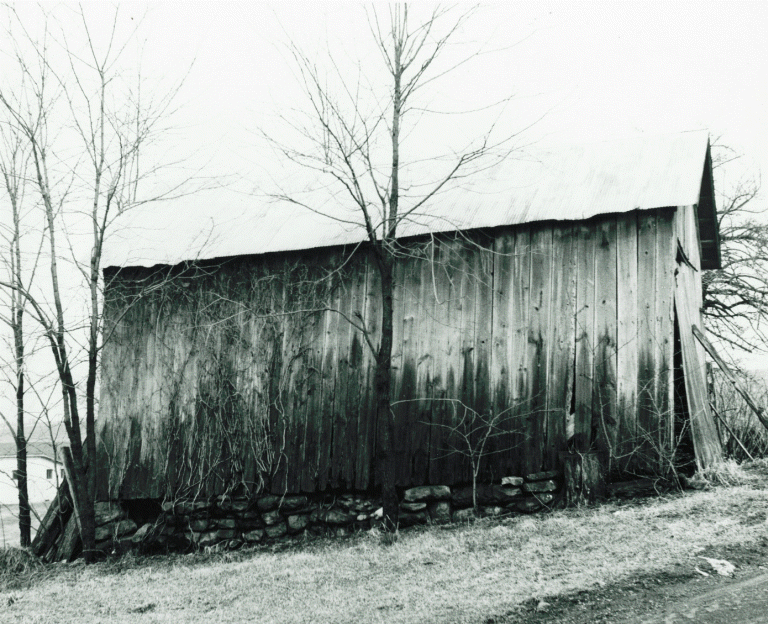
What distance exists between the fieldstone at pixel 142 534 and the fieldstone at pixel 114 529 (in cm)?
15

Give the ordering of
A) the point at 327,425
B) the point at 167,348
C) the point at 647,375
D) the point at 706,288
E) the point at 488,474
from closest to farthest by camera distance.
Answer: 1. the point at 647,375
2. the point at 488,474
3. the point at 327,425
4. the point at 167,348
5. the point at 706,288

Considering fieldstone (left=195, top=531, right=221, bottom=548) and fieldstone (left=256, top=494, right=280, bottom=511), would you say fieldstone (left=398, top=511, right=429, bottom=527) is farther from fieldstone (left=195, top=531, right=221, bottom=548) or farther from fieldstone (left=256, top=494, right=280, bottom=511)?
fieldstone (left=195, top=531, right=221, bottom=548)

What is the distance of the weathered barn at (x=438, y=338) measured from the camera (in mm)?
7836

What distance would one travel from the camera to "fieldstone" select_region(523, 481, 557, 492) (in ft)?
25.9

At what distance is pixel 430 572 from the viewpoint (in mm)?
5961

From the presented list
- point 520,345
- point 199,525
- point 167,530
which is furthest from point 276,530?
point 520,345

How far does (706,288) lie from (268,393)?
11366 millimetres

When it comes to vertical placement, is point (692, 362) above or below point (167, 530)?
above

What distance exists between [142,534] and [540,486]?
5.22m

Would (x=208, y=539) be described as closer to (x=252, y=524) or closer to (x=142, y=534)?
(x=252, y=524)

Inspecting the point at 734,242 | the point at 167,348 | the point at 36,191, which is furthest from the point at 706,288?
the point at 36,191

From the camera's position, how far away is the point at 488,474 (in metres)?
8.23

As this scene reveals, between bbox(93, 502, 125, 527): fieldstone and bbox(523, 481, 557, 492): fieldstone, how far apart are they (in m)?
5.48

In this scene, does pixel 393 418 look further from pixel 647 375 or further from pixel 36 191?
pixel 36 191
